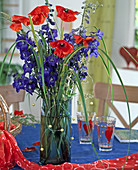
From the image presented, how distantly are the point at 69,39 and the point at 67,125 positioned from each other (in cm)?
29

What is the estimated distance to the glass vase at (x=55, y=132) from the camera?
1.02 metres

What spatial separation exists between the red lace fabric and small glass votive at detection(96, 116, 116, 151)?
130 millimetres

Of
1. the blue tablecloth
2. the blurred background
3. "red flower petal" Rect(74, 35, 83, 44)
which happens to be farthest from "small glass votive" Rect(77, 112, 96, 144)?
the blurred background

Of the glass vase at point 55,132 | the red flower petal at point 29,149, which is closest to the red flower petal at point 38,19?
the glass vase at point 55,132

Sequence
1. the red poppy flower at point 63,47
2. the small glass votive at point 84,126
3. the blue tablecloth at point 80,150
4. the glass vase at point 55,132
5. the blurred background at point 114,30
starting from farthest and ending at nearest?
the blurred background at point 114,30, the small glass votive at point 84,126, the blue tablecloth at point 80,150, the glass vase at point 55,132, the red poppy flower at point 63,47

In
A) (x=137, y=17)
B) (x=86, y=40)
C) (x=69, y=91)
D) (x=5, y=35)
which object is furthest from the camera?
(x=5, y=35)

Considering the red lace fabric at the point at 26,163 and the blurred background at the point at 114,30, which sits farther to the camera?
the blurred background at the point at 114,30

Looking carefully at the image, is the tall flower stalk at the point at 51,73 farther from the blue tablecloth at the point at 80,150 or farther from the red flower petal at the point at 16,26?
the blue tablecloth at the point at 80,150

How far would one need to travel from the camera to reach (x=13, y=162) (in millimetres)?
1093

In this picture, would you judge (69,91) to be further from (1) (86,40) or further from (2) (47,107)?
(1) (86,40)

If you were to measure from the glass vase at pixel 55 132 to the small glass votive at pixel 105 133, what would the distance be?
8.8 inches

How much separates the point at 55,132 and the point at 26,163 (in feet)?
0.54

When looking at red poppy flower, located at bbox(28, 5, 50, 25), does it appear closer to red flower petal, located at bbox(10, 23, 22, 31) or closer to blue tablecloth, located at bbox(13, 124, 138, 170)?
red flower petal, located at bbox(10, 23, 22, 31)

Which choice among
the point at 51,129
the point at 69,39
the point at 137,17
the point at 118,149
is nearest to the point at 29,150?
the point at 51,129
